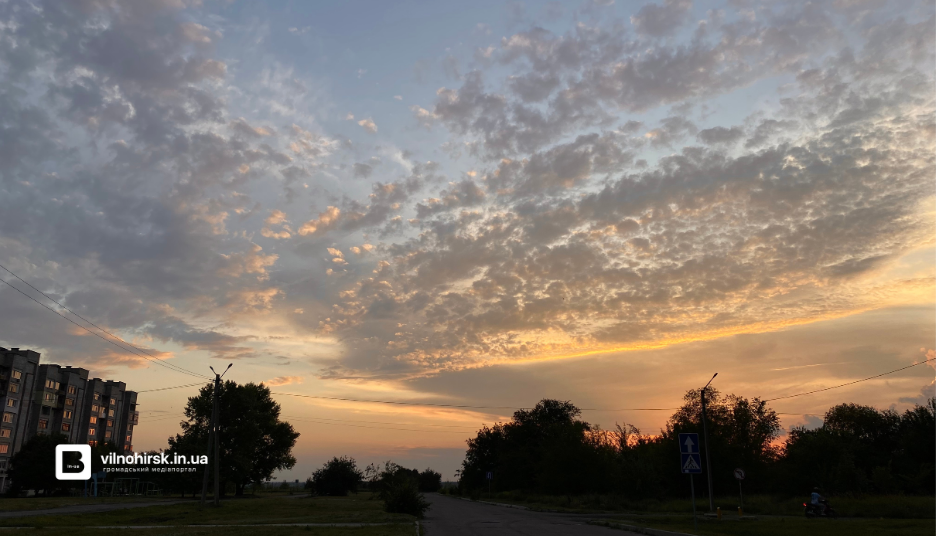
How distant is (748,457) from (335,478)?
64.7 metres

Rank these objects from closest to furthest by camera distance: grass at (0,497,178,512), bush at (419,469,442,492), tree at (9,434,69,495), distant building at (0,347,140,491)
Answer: grass at (0,497,178,512) < tree at (9,434,69,495) < distant building at (0,347,140,491) < bush at (419,469,442,492)

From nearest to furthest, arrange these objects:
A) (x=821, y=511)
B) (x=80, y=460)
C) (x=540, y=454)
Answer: (x=821, y=511) → (x=80, y=460) → (x=540, y=454)

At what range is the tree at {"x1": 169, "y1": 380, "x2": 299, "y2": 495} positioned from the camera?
75.8 meters

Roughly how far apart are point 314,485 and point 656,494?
65583 mm

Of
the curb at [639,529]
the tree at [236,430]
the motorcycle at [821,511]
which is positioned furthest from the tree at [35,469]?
the motorcycle at [821,511]

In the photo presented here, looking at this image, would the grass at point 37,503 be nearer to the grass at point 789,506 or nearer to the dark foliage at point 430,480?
the grass at point 789,506

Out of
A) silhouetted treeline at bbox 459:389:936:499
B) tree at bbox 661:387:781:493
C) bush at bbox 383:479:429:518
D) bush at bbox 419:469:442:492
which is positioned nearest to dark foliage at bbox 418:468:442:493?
bush at bbox 419:469:442:492

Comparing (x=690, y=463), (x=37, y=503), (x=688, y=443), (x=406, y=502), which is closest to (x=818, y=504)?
(x=690, y=463)

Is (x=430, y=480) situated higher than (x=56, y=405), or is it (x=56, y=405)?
(x=56, y=405)

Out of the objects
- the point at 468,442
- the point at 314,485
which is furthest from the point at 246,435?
the point at 468,442

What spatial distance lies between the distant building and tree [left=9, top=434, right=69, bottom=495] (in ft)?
29.0

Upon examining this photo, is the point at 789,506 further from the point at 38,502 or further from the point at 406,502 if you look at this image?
the point at 38,502

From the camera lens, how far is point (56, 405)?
388 feet

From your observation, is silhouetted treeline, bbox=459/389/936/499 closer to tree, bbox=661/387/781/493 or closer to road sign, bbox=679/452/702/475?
tree, bbox=661/387/781/493
